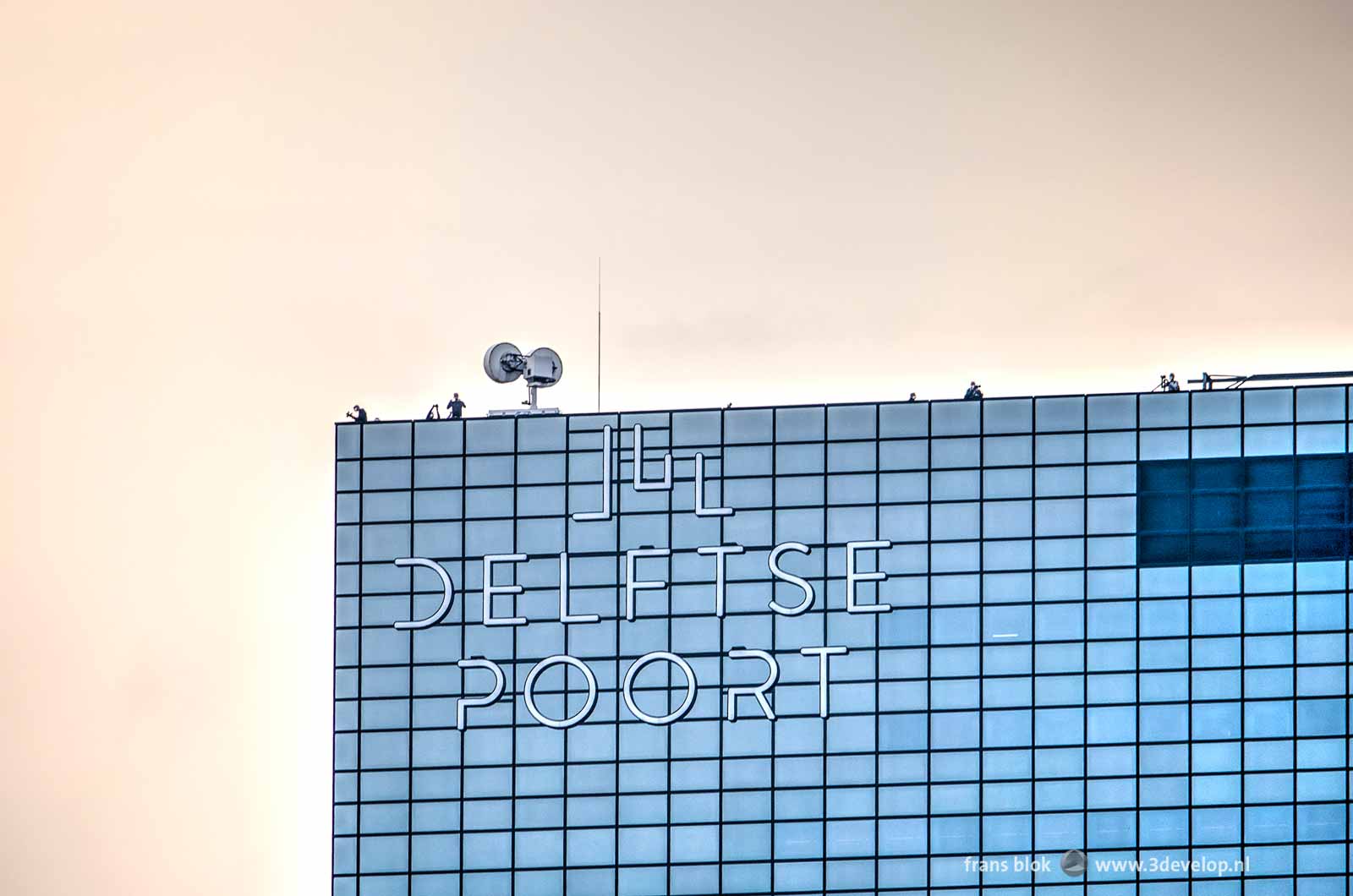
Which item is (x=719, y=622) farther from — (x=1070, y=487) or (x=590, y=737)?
(x=1070, y=487)

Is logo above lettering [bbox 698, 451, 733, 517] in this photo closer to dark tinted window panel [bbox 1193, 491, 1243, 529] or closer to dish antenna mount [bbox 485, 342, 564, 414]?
dish antenna mount [bbox 485, 342, 564, 414]

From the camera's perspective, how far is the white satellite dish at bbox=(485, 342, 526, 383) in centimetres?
2527

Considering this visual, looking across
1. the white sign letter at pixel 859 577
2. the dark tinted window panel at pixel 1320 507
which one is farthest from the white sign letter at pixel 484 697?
the dark tinted window panel at pixel 1320 507

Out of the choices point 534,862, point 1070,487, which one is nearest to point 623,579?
point 534,862

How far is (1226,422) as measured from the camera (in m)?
24.9

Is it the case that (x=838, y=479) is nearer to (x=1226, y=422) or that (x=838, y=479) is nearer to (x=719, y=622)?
(x=719, y=622)

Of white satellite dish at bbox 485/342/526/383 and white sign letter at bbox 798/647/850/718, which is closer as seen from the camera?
white sign letter at bbox 798/647/850/718

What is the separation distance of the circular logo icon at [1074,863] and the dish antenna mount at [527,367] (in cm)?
1253

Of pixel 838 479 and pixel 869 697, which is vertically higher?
pixel 838 479

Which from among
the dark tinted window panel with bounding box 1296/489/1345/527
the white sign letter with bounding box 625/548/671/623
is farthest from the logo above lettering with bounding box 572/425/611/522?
the dark tinted window panel with bounding box 1296/489/1345/527

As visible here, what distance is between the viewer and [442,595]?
83.8 feet

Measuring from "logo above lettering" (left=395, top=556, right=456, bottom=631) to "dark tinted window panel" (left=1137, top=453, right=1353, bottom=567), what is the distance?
12859 millimetres

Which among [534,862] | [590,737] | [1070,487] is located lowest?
[534,862]

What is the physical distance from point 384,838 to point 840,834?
8.53m
